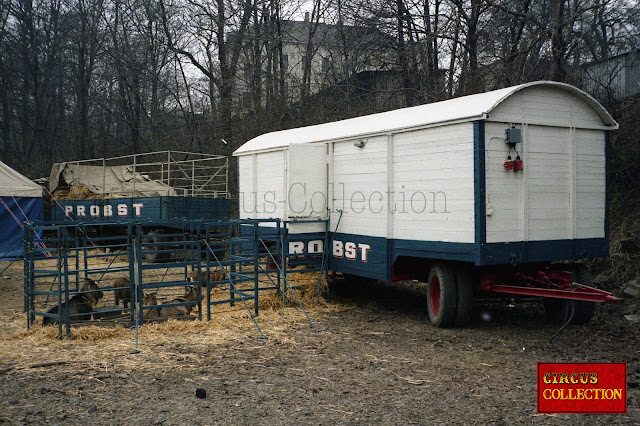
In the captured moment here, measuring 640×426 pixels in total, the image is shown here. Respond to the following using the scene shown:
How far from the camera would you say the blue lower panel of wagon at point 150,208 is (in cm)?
1886

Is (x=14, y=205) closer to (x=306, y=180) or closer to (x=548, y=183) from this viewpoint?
(x=306, y=180)

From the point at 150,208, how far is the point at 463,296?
41.1 feet

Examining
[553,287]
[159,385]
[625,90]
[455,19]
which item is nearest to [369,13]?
[455,19]

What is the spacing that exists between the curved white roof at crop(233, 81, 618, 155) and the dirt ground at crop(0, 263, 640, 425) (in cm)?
312

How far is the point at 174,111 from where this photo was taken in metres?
32.5

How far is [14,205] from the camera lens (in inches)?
743

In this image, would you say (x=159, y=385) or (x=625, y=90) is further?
(x=625, y=90)

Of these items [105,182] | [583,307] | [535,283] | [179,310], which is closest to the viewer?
[583,307]

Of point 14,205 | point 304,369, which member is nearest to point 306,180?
point 304,369

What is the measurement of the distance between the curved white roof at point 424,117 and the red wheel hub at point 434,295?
2427 mm

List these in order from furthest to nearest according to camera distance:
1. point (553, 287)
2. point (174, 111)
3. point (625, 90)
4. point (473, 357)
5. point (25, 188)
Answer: point (174, 111) → point (25, 188) → point (625, 90) → point (553, 287) → point (473, 357)

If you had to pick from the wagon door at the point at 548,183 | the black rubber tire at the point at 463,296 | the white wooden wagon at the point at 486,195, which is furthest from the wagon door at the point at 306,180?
the wagon door at the point at 548,183

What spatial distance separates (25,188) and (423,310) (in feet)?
44.7

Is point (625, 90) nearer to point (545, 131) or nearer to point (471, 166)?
point (545, 131)
